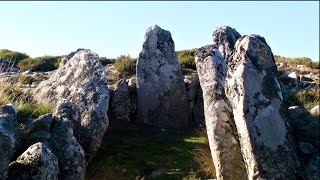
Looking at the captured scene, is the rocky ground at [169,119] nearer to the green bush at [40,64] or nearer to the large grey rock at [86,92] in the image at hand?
the large grey rock at [86,92]

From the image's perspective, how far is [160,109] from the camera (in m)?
17.1

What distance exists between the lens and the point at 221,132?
954cm

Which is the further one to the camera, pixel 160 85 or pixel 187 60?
pixel 187 60

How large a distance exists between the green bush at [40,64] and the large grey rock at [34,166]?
55.1ft

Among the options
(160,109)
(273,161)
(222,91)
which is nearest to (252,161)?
(273,161)

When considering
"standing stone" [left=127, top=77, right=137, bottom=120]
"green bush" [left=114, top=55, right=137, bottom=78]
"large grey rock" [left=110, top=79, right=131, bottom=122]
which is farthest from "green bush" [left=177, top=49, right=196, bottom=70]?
"large grey rock" [left=110, top=79, right=131, bottom=122]

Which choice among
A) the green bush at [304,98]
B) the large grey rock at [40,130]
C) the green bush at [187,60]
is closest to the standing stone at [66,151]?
the large grey rock at [40,130]

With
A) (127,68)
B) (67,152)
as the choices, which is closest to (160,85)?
(127,68)

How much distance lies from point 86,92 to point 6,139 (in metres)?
5.69

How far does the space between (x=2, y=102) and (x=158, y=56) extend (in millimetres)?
7525

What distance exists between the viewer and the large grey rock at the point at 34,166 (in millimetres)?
7547

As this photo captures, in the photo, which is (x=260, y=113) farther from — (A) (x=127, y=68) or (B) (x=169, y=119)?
(A) (x=127, y=68)

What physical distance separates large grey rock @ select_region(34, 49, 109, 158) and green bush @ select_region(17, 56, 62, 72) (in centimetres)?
886

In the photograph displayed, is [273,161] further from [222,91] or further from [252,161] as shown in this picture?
[222,91]
